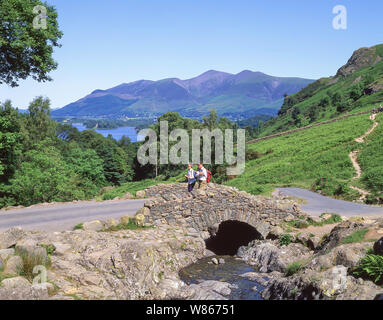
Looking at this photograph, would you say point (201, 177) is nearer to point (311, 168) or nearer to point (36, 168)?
point (36, 168)

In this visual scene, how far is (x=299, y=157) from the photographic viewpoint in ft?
170

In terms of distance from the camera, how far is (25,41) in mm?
21969

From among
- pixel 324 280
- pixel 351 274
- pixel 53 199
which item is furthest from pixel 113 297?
pixel 53 199

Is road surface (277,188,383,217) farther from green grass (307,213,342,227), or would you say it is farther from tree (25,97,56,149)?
tree (25,97,56,149)

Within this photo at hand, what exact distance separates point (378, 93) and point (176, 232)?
103 meters

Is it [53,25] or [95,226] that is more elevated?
[53,25]

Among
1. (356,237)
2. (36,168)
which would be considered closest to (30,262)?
(356,237)

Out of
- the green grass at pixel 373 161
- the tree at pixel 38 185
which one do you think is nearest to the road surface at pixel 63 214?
the tree at pixel 38 185

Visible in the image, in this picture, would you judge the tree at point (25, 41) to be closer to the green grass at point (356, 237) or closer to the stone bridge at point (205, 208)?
the stone bridge at point (205, 208)

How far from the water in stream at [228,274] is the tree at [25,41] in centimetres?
1728

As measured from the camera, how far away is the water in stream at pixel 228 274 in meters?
15.7

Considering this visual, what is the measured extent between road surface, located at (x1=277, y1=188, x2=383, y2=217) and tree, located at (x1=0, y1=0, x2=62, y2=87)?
73.8 ft
